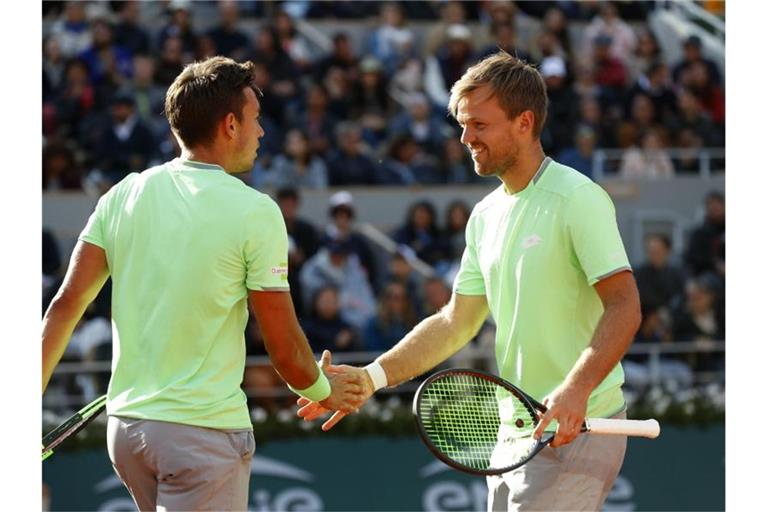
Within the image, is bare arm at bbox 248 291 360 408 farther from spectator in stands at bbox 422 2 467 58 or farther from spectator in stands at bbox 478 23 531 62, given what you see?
spectator in stands at bbox 478 23 531 62

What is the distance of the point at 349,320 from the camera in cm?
1138

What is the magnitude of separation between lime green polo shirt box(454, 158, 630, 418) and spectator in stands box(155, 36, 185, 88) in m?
9.23

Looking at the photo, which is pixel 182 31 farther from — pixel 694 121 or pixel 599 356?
pixel 599 356

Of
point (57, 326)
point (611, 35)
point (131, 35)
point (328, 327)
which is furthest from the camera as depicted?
point (611, 35)

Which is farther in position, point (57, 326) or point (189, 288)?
point (57, 326)

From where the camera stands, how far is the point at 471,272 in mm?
5090

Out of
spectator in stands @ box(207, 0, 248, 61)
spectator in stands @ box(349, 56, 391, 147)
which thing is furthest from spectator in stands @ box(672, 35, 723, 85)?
spectator in stands @ box(207, 0, 248, 61)

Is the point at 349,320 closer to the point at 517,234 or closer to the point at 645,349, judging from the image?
the point at 645,349

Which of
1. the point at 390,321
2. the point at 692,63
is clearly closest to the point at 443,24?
the point at 692,63

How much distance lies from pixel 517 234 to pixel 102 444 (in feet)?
19.4

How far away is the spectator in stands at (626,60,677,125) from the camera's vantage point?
14672mm

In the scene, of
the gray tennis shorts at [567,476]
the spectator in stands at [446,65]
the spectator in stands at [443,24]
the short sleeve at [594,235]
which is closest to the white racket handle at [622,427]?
the gray tennis shorts at [567,476]

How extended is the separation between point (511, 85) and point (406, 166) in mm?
8613

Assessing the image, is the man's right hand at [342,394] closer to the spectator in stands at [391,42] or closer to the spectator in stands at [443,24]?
the spectator in stands at [391,42]
